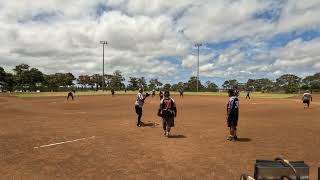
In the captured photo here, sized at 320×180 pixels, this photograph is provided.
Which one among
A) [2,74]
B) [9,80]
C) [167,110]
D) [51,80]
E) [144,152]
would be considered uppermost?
[2,74]

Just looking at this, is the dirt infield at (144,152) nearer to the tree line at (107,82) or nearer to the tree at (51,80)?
the tree line at (107,82)

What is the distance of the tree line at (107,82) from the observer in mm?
117894

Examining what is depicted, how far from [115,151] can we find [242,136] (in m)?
5.25

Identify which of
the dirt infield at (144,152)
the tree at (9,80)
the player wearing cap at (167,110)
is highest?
the tree at (9,80)

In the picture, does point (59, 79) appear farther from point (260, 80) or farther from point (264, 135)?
point (264, 135)

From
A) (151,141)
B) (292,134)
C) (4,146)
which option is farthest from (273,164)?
(292,134)

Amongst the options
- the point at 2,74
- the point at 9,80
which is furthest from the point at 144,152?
the point at 9,80

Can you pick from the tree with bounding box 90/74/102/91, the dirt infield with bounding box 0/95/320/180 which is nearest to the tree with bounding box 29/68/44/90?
the tree with bounding box 90/74/102/91

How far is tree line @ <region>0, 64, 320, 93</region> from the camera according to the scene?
118 m

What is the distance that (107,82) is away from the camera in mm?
168000

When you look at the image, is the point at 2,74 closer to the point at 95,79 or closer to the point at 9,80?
the point at 9,80

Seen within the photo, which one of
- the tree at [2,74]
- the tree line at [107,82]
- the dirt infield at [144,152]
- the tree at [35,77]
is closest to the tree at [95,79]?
the tree line at [107,82]

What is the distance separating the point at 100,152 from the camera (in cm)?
1134

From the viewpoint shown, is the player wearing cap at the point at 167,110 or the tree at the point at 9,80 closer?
the player wearing cap at the point at 167,110
